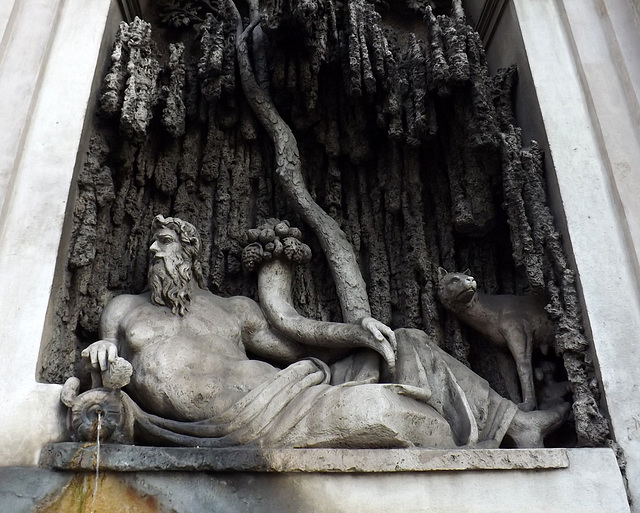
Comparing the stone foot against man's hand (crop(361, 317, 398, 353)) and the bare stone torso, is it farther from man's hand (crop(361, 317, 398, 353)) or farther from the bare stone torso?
the bare stone torso

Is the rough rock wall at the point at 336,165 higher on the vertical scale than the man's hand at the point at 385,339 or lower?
higher

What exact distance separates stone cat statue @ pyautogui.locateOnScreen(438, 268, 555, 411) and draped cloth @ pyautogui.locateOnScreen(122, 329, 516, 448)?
345mm

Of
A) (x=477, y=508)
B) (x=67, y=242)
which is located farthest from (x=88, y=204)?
(x=477, y=508)

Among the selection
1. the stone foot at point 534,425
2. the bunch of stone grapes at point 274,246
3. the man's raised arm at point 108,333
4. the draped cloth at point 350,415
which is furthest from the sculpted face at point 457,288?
the man's raised arm at point 108,333

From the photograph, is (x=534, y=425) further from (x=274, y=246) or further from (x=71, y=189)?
(x=71, y=189)

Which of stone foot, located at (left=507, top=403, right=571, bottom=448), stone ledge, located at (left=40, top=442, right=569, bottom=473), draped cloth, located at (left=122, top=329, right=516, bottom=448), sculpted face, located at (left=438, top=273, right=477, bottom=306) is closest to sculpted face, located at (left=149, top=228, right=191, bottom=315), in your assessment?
draped cloth, located at (left=122, top=329, right=516, bottom=448)

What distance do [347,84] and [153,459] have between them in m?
2.30

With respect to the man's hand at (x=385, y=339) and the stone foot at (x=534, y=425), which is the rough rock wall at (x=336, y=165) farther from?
the man's hand at (x=385, y=339)

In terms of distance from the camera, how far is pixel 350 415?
2137mm

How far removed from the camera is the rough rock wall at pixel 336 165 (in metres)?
2.96

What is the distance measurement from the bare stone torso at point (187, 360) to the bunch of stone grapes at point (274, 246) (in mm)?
399

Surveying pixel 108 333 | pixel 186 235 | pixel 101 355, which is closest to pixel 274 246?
pixel 186 235

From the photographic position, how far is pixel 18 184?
2.66m

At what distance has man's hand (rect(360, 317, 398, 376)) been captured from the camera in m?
2.49
